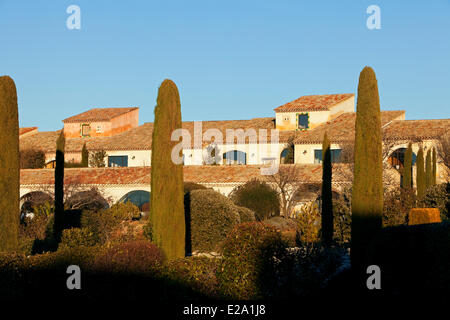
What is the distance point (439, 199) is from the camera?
25531 mm

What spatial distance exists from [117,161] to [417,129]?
80.8ft

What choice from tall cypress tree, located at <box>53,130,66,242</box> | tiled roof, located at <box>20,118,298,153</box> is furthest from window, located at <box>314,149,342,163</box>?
tall cypress tree, located at <box>53,130,66,242</box>

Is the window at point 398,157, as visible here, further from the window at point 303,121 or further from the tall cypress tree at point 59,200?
the tall cypress tree at point 59,200

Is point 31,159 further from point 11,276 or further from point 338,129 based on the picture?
point 11,276

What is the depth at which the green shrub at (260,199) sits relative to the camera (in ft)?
104

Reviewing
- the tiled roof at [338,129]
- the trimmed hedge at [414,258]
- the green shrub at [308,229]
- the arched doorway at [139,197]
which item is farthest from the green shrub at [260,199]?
the trimmed hedge at [414,258]

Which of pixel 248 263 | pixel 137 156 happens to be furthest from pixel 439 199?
pixel 137 156

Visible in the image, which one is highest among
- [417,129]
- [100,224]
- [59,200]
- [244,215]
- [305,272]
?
[417,129]

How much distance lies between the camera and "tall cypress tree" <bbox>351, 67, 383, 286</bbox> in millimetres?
15734

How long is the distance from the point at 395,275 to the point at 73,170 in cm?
3251

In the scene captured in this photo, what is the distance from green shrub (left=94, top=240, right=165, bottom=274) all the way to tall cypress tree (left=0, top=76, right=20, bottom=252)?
94.4 inches
